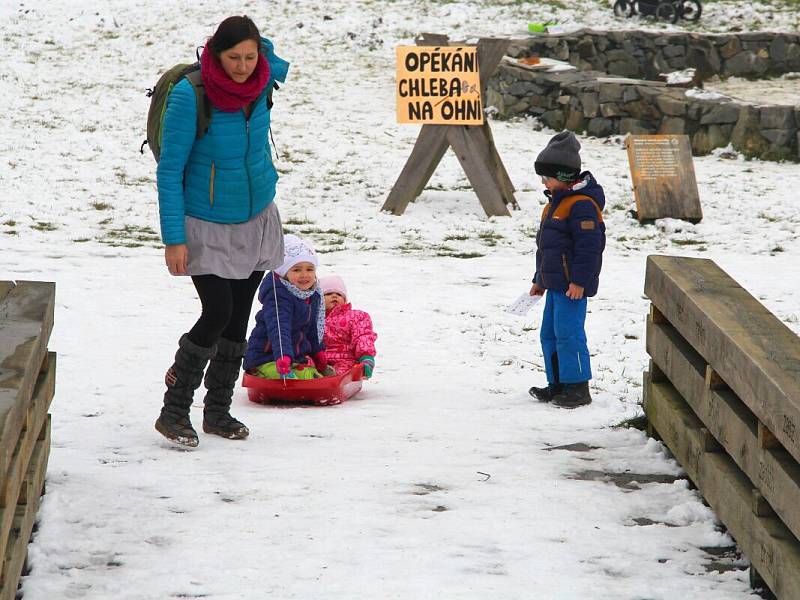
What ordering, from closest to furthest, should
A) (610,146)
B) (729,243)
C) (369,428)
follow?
(369,428) < (729,243) < (610,146)

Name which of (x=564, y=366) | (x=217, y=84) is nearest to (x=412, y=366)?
(x=564, y=366)

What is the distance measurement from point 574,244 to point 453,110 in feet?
17.0

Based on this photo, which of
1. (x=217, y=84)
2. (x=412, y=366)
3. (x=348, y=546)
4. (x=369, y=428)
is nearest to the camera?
(x=348, y=546)

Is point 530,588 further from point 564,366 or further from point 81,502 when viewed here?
point 564,366

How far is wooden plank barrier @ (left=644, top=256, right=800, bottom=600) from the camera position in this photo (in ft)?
10.7

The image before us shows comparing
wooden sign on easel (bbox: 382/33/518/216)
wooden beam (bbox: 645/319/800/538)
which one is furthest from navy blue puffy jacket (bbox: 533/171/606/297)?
wooden sign on easel (bbox: 382/33/518/216)

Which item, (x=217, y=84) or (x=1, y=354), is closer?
(x=1, y=354)

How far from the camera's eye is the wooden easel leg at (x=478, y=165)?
429 inches

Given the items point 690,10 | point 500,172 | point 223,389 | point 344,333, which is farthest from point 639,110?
point 223,389

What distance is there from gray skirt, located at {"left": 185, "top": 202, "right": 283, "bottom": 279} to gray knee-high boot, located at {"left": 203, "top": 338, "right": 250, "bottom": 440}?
41 cm

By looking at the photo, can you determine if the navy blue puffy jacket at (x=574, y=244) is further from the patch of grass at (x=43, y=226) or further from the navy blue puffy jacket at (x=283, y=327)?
the patch of grass at (x=43, y=226)

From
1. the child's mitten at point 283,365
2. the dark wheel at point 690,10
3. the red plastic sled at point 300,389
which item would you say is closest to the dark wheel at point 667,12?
the dark wheel at point 690,10

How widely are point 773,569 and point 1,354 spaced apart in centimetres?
223

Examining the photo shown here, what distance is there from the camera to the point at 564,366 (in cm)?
588
